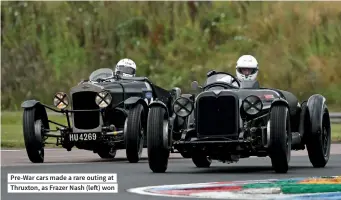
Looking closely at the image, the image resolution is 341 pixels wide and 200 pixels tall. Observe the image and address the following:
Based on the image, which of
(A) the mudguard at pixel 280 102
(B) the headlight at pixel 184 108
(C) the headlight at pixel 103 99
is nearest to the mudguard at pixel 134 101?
(C) the headlight at pixel 103 99

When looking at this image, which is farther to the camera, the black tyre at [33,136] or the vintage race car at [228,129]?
the black tyre at [33,136]

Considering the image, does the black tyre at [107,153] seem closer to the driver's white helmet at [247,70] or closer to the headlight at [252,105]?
the driver's white helmet at [247,70]

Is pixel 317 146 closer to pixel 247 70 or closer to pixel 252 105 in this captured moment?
pixel 247 70

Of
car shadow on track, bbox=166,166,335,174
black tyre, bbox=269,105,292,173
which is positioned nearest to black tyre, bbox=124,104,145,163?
car shadow on track, bbox=166,166,335,174

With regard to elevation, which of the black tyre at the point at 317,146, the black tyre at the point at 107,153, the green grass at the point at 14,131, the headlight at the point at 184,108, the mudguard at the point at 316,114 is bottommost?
the green grass at the point at 14,131

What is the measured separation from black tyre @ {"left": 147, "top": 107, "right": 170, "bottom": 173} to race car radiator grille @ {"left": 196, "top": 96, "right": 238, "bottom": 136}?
545mm

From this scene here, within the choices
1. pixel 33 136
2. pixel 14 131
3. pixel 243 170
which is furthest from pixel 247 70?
pixel 14 131

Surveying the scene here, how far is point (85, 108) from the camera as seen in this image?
24094mm

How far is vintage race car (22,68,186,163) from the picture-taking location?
909 inches

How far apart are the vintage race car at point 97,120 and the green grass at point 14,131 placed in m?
5.91

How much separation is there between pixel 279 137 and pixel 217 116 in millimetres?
1164

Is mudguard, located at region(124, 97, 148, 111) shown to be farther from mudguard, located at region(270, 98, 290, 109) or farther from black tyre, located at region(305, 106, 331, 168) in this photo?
mudguard, located at region(270, 98, 290, 109)

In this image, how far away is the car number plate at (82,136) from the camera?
76.7ft

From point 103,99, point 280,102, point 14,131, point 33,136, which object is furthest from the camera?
point 14,131
